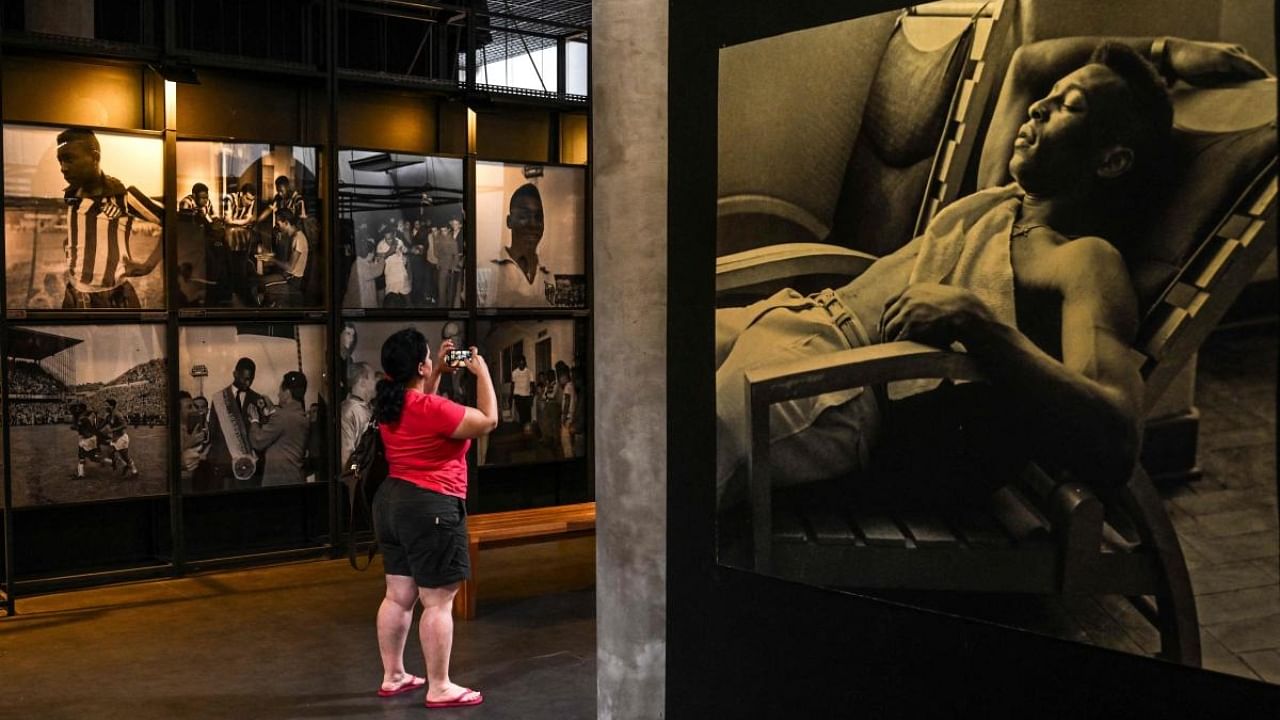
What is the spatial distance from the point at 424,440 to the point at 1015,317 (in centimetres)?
329

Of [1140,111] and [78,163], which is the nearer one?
[1140,111]

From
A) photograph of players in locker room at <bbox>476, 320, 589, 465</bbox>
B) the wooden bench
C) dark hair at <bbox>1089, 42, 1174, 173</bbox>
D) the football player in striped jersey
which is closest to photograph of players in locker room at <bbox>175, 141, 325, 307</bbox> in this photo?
the football player in striped jersey

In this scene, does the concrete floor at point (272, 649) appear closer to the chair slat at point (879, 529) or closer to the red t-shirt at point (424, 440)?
the red t-shirt at point (424, 440)

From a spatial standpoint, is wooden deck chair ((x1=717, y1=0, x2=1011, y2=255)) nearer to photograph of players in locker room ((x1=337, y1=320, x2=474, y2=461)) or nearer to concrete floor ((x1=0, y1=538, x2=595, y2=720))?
concrete floor ((x1=0, y1=538, x2=595, y2=720))

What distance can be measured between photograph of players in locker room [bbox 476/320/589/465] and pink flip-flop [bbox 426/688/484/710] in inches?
189

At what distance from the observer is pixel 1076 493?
3.09m

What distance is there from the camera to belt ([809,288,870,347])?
3652mm

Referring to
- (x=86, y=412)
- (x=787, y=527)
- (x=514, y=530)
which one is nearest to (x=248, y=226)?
(x=86, y=412)

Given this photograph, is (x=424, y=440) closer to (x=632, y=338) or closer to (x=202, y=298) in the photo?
(x=632, y=338)

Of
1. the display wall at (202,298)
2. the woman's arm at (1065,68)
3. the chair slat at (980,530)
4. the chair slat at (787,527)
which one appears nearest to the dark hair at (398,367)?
the chair slat at (787,527)

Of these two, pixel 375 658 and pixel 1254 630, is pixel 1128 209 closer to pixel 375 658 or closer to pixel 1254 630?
pixel 1254 630

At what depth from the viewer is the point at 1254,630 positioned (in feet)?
9.07

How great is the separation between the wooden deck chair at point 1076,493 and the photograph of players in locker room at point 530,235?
272 inches

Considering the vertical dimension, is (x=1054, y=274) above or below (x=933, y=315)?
above
